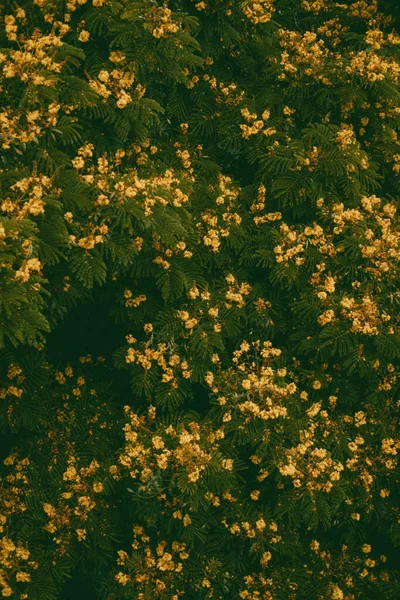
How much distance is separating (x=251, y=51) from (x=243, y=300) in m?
2.36

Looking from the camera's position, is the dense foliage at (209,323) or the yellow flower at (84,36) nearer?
the yellow flower at (84,36)

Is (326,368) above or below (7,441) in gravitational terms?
above

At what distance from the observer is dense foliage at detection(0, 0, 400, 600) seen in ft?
15.0

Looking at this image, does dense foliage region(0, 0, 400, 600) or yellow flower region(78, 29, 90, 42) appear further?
dense foliage region(0, 0, 400, 600)

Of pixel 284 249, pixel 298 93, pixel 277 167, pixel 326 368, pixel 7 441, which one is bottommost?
pixel 7 441

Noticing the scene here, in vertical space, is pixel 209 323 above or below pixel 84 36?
below

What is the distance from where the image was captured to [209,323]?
16.5ft

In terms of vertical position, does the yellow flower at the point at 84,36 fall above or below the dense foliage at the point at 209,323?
above

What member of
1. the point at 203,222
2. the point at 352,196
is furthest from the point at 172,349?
the point at 352,196

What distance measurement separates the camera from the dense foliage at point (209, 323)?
4.58 metres

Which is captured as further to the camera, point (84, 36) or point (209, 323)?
point (209, 323)

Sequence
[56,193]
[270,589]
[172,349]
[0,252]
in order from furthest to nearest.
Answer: [270,589], [172,349], [56,193], [0,252]

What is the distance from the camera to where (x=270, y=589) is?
531 centimetres

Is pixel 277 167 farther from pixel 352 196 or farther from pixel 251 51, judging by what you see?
pixel 251 51
